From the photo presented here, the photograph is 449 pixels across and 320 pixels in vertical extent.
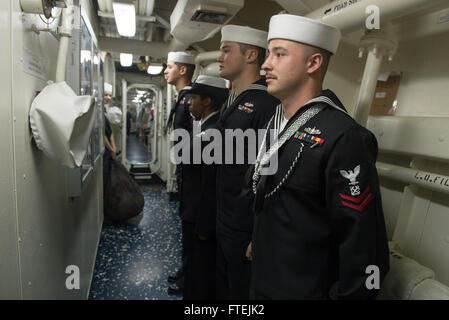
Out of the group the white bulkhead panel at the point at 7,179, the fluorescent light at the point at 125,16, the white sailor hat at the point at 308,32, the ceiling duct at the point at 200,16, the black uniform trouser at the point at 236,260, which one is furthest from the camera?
the fluorescent light at the point at 125,16

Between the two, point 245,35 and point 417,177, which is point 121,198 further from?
point 417,177

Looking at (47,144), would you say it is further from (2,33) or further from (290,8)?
(290,8)

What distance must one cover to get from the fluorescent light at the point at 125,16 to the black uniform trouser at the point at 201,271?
2.10m

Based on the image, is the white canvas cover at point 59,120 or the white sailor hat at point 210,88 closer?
the white canvas cover at point 59,120

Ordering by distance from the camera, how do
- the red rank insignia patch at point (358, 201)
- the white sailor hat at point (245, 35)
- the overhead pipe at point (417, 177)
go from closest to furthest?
the red rank insignia patch at point (358, 201)
the overhead pipe at point (417, 177)
the white sailor hat at point (245, 35)

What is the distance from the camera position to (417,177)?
1.49m

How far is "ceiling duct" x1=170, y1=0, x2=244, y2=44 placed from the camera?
7.04 ft

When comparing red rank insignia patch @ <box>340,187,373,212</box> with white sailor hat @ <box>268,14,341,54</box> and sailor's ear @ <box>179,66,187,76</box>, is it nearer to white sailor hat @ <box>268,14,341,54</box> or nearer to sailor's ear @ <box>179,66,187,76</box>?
white sailor hat @ <box>268,14,341,54</box>

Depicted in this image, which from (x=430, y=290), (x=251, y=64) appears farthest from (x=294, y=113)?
(x=430, y=290)

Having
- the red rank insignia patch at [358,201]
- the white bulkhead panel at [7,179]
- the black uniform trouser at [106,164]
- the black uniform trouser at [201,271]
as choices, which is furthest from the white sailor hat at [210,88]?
the black uniform trouser at [106,164]

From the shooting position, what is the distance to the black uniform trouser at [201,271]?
2.18 metres

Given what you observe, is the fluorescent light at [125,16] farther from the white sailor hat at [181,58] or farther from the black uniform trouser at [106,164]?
the black uniform trouser at [106,164]

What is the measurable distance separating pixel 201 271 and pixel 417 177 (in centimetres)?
161

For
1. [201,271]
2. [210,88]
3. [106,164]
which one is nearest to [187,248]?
[201,271]
